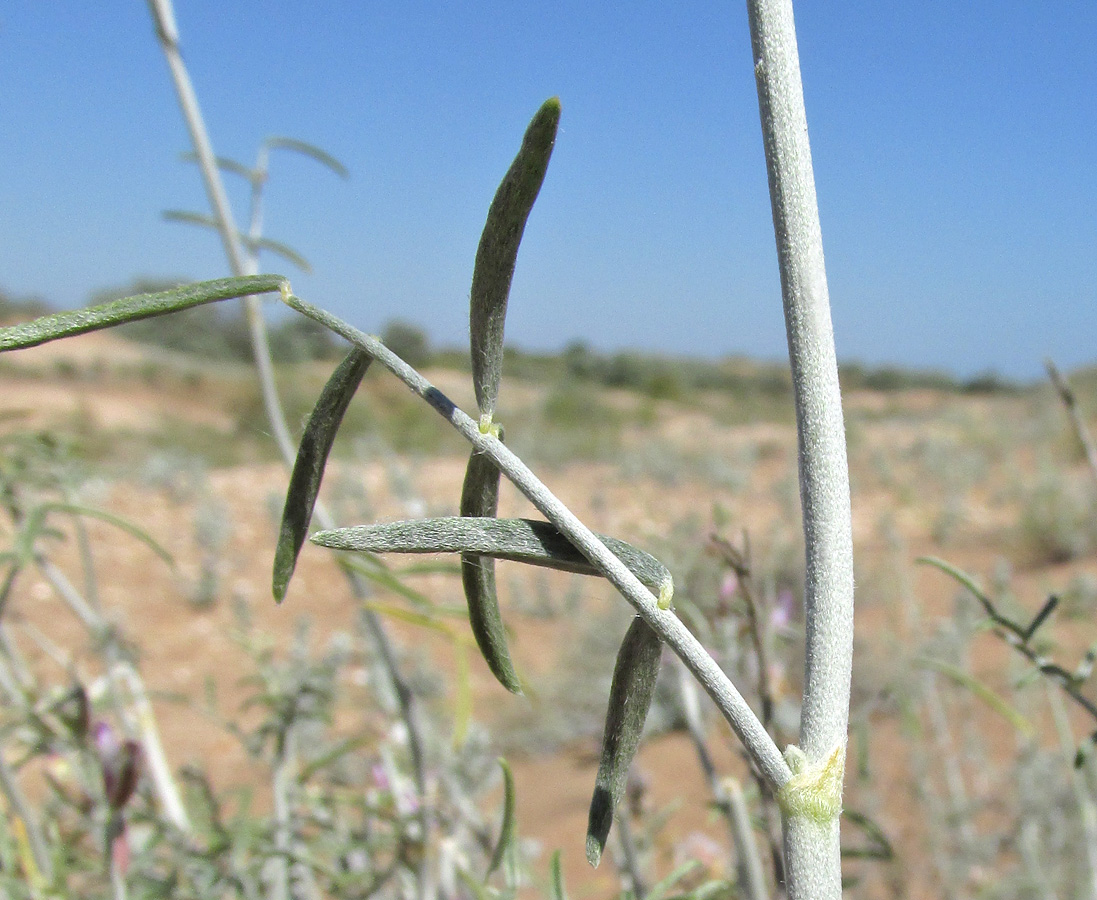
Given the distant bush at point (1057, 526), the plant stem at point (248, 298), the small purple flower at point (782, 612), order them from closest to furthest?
the plant stem at point (248, 298), the small purple flower at point (782, 612), the distant bush at point (1057, 526)

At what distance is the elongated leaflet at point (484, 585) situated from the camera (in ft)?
1.19

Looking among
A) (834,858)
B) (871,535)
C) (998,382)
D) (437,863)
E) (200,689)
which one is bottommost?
(200,689)

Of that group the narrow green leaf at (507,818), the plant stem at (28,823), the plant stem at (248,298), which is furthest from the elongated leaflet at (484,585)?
the plant stem at (28,823)

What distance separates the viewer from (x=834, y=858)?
0.28 m

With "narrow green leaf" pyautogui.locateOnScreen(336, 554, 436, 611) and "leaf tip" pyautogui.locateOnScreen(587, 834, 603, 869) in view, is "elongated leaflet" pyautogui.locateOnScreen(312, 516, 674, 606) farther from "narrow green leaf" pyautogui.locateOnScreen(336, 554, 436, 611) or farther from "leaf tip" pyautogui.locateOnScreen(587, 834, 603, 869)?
"narrow green leaf" pyautogui.locateOnScreen(336, 554, 436, 611)

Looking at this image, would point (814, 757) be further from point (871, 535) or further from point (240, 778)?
point (871, 535)

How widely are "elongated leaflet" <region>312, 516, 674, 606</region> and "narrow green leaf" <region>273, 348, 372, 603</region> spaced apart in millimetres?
60

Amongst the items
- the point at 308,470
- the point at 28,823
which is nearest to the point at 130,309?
the point at 308,470

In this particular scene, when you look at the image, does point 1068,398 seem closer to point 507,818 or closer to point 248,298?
point 507,818

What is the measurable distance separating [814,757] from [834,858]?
0.03 m

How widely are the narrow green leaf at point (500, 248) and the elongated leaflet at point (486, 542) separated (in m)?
0.04

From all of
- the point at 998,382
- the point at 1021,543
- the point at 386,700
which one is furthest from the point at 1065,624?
the point at 998,382

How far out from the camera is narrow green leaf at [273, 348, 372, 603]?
0.36 meters

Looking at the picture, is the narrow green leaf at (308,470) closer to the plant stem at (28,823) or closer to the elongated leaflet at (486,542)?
the elongated leaflet at (486,542)
